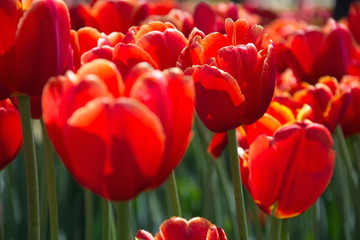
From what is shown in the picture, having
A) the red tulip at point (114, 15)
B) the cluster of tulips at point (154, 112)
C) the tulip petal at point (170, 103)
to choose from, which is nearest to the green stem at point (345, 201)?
the cluster of tulips at point (154, 112)

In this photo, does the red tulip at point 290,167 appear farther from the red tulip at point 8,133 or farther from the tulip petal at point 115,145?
the red tulip at point 8,133

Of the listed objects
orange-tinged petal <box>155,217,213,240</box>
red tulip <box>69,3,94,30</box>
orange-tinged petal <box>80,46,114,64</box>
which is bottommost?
red tulip <box>69,3,94,30</box>

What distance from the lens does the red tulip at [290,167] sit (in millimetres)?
781

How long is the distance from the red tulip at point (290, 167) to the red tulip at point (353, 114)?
20.8 inches

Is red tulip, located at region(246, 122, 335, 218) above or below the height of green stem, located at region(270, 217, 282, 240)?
above

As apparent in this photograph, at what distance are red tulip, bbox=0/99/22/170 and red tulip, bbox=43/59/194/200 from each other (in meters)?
0.30

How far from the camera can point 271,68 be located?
85 cm

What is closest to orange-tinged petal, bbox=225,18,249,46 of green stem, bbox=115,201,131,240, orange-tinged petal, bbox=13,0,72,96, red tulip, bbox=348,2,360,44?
orange-tinged petal, bbox=13,0,72,96

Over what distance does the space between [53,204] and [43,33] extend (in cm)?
24

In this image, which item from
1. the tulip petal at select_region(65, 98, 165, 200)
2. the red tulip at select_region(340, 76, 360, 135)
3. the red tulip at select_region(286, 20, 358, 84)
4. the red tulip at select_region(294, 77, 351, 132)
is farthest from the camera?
the red tulip at select_region(286, 20, 358, 84)

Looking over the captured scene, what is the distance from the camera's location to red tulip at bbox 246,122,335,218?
2.56ft

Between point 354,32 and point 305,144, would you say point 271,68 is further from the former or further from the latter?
point 354,32

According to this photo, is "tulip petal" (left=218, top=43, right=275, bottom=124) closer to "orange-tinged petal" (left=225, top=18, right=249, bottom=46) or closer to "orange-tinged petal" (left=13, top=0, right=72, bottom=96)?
"orange-tinged petal" (left=225, top=18, right=249, bottom=46)

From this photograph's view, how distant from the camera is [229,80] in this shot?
822 mm
